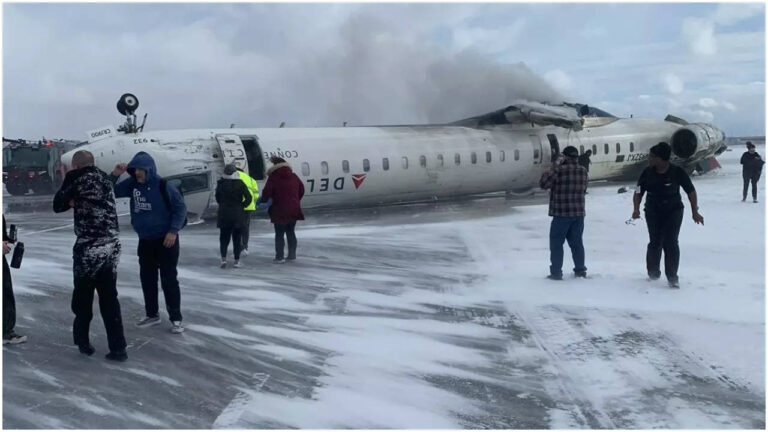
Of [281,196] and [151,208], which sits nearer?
[151,208]

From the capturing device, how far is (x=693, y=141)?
73.8ft

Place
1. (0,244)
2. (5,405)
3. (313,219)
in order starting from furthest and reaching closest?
1. (313,219)
2. (0,244)
3. (5,405)

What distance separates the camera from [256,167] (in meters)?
15.1

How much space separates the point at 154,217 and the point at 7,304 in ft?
4.52

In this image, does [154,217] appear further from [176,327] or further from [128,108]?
[128,108]

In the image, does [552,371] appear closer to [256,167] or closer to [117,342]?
[117,342]

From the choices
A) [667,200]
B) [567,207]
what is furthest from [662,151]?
[567,207]

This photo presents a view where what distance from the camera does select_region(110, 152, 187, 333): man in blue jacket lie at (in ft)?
19.7

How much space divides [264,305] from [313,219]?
842cm

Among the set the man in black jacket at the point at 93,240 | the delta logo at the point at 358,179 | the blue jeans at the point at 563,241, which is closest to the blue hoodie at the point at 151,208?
the man in black jacket at the point at 93,240

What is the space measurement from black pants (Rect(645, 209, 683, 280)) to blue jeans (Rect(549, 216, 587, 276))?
2.79 ft

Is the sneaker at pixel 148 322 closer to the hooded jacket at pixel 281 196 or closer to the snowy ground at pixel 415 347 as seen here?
the snowy ground at pixel 415 347

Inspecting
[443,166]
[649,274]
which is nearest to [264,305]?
[649,274]

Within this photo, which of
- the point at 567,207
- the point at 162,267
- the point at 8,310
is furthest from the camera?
the point at 567,207
